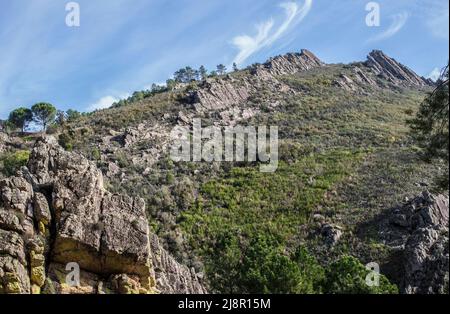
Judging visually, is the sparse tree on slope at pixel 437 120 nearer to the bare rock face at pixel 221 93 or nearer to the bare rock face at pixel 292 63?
the bare rock face at pixel 221 93

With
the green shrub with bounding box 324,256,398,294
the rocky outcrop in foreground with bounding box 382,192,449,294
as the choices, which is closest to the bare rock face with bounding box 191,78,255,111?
the rocky outcrop in foreground with bounding box 382,192,449,294

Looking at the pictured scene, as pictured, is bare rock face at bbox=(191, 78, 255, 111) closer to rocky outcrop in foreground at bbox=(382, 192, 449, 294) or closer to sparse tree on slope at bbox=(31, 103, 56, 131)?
sparse tree on slope at bbox=(31, 103, 56, 131)

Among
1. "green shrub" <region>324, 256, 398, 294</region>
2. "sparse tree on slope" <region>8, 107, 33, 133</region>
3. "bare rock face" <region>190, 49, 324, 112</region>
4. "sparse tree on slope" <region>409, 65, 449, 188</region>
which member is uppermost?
"bare rock face" <region>190, 49, 324, 112</region>

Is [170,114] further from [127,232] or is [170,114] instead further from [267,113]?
[127,232]

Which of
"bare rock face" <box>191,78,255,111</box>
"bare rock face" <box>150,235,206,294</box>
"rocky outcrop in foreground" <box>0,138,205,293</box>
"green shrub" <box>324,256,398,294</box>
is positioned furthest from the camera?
"bare rock face" <box>191,78,255,111</box>

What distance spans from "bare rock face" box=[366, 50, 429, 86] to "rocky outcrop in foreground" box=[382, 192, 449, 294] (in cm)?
7852

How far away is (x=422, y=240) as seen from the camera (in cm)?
2973

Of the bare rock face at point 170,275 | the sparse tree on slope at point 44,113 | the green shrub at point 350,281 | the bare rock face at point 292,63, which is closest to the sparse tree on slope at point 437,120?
the green shrub at point 350,281

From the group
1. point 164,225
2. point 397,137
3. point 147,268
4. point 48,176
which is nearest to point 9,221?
point 48,176

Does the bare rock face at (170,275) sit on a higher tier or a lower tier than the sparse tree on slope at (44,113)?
lower

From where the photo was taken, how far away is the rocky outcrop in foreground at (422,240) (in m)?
25.8

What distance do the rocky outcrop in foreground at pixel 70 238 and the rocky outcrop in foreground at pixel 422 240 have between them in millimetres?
12726

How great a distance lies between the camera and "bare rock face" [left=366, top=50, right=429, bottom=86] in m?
112

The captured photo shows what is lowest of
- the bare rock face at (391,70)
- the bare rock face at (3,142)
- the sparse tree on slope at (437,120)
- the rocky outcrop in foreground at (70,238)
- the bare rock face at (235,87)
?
the rocky outcrop in foreground at (70,238)
